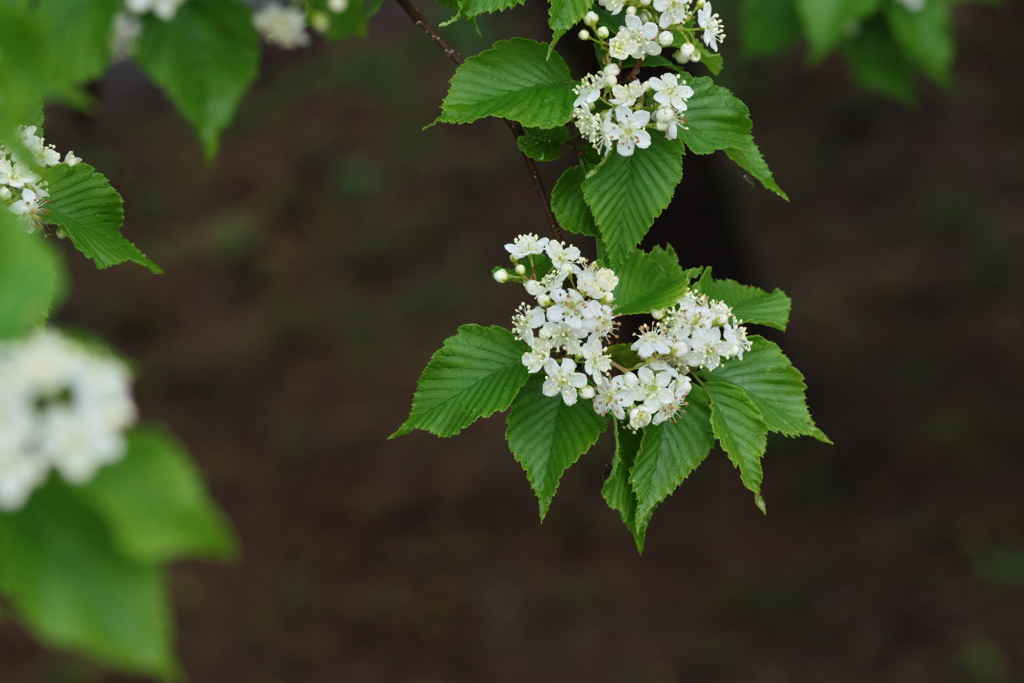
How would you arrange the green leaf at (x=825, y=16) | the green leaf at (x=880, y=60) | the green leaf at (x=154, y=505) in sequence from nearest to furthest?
1. the green leaf at (x=154, y=505)
2. the green leaf at (x=825, y=16)
3. the green leaf at (x=880, y=60)

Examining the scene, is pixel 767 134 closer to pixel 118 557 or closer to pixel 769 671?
pixel 769 671

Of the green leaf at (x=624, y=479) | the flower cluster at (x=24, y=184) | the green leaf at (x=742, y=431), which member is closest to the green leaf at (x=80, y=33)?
the flower cluster at (x=24, y=184)

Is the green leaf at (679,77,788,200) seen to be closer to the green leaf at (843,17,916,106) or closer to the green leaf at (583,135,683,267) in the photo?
the green leaf at (583,135,683,267)

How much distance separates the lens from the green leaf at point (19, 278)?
1.10 meters

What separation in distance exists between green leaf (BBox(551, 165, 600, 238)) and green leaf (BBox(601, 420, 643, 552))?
1.66ft

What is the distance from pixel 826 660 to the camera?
5242mm

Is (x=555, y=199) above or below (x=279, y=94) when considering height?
above

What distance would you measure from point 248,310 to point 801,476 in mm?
5304

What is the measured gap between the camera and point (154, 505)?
1057 millimetres

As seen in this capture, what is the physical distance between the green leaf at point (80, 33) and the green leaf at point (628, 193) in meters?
1.06

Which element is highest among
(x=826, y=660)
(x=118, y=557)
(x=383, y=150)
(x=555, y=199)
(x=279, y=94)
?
(x=118, y=557)

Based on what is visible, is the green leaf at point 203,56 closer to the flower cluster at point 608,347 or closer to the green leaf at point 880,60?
the flower cluster at point 608,347

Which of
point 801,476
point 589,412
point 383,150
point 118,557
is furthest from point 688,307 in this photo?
point 383,150

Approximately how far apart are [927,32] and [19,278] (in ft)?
11.9
